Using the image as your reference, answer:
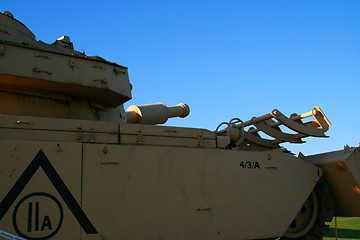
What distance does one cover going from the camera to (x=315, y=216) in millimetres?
7262

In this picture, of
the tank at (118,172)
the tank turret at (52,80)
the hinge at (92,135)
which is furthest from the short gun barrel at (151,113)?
the hinge at (92,135)

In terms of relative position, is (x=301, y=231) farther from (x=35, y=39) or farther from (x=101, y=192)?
(x=35, y=39)

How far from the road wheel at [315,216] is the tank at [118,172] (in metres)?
0.02

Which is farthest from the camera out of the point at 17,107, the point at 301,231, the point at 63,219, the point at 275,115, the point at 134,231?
the point at 275,115

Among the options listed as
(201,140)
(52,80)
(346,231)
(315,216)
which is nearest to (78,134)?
(52,80)

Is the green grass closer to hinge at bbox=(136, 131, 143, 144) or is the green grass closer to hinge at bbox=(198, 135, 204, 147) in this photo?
hinge at bbox=(198, 135, 204, 147)

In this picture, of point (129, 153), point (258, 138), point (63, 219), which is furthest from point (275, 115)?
point (63, 219)

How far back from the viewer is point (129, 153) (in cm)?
569

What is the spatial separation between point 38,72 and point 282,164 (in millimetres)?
4021

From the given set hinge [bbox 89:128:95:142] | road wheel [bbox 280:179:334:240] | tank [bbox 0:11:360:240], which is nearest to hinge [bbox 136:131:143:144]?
tank [bbox 0:11:360:240]

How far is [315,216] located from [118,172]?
12.1 ft

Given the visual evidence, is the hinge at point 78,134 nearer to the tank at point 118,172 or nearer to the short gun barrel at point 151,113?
the tank at point 118,172

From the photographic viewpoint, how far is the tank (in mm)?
5113

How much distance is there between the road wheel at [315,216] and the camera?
23.5ft
